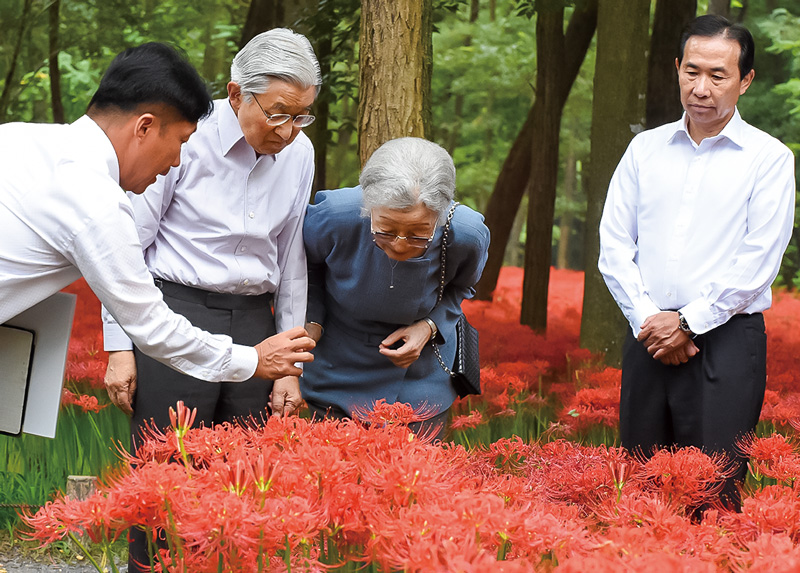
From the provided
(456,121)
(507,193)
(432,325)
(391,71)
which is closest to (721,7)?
(507,193)

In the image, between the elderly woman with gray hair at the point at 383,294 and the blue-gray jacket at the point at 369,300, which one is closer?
the elderly woman with gray hair at the point at 383,294

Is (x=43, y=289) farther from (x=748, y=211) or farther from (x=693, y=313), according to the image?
(x=748, y=211)

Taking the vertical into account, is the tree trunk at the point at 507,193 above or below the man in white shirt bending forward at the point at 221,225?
below

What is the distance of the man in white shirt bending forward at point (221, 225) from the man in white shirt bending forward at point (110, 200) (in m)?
0.36

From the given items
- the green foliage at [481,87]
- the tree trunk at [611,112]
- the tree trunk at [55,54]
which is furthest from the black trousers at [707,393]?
the tree trunk at [55,54]

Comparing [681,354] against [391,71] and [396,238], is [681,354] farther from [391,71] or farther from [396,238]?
[391,71]

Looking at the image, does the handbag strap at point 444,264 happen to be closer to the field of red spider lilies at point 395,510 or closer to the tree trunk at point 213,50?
the field of red spider lilies at point 395,510

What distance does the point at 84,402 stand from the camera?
14.4 feet

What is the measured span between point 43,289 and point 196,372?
1.48ft

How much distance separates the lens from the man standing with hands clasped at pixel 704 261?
3.16 m

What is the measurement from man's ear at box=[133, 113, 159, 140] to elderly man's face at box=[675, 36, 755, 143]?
191cm

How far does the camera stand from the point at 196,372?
2455 millimetres

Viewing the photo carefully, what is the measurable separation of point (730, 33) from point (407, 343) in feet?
5.26

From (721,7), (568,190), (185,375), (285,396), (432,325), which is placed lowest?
(568,190)
